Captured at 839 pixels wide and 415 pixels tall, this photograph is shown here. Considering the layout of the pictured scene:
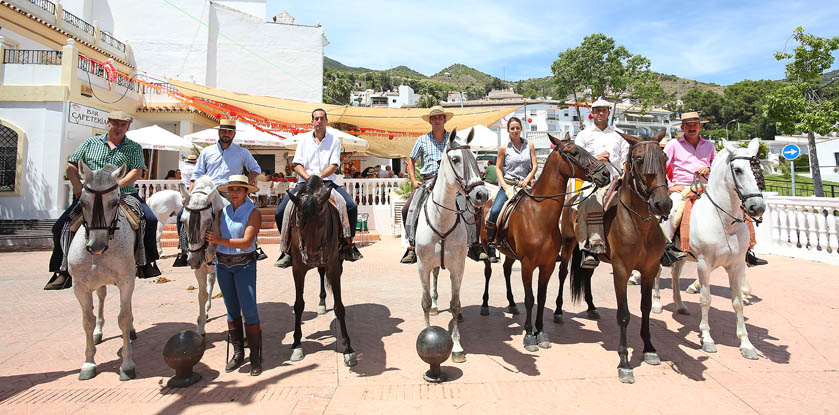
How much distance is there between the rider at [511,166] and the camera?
5758mm

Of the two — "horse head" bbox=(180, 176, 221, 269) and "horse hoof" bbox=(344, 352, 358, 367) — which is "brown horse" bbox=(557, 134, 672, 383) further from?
"horse head" bbox=(180, 176, 221, 269)

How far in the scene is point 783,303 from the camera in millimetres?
6383

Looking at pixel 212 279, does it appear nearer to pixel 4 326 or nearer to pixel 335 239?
pixel 335 239

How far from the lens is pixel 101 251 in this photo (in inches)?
150

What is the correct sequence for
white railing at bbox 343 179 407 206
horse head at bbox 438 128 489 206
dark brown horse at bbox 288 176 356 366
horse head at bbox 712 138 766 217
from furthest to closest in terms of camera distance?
white railing at bbox 343 179 407 206 → horse head at bbox 712 138 766 217 → dark brown horse at bbox 288 176 356 366 → horse head at bbox 438 128 489 206

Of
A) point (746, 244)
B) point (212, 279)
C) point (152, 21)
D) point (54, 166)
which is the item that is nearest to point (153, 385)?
point (212, 279)

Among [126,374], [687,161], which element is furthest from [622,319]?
[126,374]

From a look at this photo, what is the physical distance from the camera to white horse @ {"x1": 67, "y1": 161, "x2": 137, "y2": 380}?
12.5 feet

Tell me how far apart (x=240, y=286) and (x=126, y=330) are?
1283 mm

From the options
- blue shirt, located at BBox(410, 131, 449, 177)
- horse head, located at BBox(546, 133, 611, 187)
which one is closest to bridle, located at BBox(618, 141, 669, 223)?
horse head, located at BBox(546, 133, 611, 187)

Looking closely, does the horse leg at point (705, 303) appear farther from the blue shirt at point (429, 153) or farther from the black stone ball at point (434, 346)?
the blue shirt at point (429, 153)

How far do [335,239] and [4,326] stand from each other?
488cm

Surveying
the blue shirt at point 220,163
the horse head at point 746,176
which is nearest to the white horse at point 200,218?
the blue shirt at point 220,163

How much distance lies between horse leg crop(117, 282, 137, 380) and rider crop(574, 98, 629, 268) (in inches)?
197
